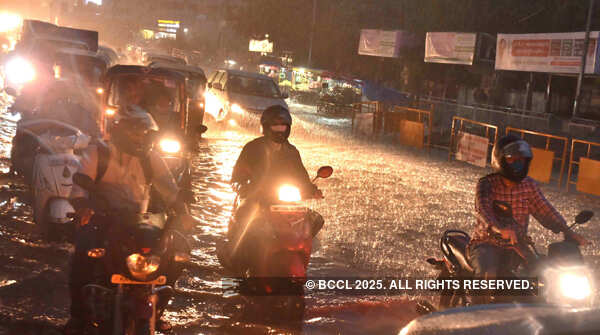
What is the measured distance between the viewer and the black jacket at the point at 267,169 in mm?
6410

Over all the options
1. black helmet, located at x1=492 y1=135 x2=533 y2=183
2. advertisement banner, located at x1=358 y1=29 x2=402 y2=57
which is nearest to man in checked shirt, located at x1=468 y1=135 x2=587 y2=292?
black helmet, located at x1=492 y1=135 x2=533 y2=183

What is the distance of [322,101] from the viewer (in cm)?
3497

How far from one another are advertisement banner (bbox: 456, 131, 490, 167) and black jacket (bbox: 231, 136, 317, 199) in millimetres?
12536

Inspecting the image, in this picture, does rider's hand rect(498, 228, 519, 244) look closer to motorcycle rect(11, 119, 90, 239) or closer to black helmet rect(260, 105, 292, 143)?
black helmet rect(260, 105, 292, 143)

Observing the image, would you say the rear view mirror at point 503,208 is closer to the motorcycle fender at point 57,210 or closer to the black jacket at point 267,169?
the black jacket at point 267,169

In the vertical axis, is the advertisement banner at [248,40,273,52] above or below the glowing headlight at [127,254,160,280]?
above

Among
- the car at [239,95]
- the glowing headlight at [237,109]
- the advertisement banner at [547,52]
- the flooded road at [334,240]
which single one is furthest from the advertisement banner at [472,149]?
the glowing headlight at [237,109]

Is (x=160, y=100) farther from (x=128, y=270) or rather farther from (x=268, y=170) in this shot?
(x=128, y=270)

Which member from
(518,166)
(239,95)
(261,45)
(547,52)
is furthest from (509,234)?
(261,45)

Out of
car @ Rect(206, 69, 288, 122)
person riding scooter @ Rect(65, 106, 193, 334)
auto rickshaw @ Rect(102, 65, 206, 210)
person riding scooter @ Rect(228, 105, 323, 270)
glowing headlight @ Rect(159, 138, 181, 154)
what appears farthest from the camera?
car @ Rect(206, 69, 288, 122)

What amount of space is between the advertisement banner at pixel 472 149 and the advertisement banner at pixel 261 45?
129 ft

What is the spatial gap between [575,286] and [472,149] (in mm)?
14619

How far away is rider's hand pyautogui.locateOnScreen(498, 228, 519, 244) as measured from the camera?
16.8 ft

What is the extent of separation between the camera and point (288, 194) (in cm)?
600
